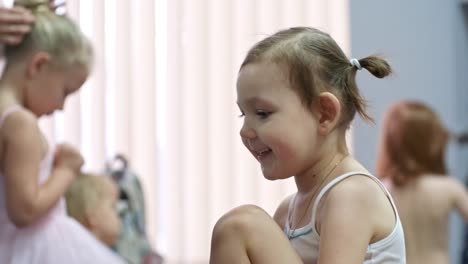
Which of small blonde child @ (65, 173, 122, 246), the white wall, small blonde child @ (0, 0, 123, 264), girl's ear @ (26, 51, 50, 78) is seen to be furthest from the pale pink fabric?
the white wall

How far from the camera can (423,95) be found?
5.08 metres

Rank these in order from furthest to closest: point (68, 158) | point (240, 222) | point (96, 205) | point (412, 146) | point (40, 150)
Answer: point (412, 146), point (96, 205), point (68, 158), point (40, 150), point (240, 222)

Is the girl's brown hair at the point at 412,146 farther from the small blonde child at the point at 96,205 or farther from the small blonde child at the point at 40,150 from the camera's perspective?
the small blonde child at the point at 40,150

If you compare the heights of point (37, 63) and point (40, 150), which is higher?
point (37, 63)

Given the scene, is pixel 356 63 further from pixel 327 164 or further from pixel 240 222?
pixel 240 222

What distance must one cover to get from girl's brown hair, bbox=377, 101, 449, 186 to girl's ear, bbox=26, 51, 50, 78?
1.98m

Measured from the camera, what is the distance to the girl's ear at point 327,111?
72.9 inches

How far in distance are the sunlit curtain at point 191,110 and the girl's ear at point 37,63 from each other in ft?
5.00

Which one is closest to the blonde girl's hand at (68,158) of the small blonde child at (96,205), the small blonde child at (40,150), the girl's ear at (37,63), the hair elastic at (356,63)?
the small blonde child at (40,150)

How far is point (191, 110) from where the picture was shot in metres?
4.10

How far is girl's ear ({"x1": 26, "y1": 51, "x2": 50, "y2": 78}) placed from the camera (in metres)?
2.38

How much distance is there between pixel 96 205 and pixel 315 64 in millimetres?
1532

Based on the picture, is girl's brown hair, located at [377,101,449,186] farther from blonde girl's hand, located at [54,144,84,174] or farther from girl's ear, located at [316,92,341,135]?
girl's ear, located at [316,92,341,135]

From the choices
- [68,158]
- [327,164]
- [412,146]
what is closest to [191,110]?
[412,146]
